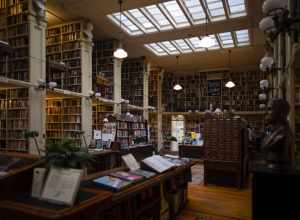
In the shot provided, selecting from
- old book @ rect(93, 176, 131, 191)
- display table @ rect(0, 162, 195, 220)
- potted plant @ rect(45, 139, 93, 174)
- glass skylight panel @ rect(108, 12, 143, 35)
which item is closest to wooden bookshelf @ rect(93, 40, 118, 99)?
glass skylight panel @ rect(108, 12, 143, 35)

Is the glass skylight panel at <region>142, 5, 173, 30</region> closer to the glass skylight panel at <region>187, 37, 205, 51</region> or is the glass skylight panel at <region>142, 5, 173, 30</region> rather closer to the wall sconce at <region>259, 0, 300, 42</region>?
the glass skylight panel at <region>187, 37, 205, 51</region>

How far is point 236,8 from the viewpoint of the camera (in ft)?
23.4

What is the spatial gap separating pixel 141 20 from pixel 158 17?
0.60 meters

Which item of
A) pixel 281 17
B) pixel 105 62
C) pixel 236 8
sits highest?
pixel 236 8

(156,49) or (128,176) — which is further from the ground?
(156,49)

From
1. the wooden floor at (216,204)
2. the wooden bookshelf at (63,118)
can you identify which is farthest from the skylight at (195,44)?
the wooden floor at (216,204)

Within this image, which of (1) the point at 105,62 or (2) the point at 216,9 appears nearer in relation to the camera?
(2) the point at 216,9

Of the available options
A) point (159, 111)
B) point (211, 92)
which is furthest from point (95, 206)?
point (211, 92)

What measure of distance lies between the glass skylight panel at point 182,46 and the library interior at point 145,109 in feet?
0.34

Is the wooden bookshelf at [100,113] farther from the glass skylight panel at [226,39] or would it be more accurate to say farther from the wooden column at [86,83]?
the glass skylight panel at [226,39]

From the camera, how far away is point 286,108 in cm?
243

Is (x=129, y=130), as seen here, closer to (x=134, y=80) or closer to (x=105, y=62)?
(x=105, y=62)

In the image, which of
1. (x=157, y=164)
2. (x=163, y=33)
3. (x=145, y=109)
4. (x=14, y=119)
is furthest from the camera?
(x=145, y=109)

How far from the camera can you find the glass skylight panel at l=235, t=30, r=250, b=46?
884 centimetres
